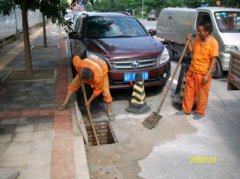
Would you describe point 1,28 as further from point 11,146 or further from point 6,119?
point 11,146

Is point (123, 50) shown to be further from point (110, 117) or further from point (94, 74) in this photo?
point (94, 74)

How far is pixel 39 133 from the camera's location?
179 inches

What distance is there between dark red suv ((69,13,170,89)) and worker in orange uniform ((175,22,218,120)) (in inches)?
35.6

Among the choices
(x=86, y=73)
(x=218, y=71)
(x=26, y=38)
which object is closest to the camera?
(x=86, y=73)

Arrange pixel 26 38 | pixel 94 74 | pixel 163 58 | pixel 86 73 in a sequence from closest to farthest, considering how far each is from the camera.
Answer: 1. pixel 86 73
2. pixel 94 74
3. pixel 163 58
4. pixel 26 38

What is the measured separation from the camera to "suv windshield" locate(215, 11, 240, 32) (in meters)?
8.30

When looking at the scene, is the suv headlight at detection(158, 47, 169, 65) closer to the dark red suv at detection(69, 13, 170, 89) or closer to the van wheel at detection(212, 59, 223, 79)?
the dark red suv at detection(69, 13, 170, 89)

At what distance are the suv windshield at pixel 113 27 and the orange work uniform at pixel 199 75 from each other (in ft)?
7.24

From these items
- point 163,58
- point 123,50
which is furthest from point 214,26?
point 123,50

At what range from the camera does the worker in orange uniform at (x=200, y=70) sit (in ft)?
16.8

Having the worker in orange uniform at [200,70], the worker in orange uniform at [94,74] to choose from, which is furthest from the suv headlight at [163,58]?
the worker in orange uniform at [94,74]

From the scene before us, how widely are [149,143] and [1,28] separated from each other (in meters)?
10.6

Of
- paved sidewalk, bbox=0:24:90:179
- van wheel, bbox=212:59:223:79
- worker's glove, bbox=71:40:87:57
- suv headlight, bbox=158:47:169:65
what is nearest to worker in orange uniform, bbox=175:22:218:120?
suv headlight, bbox=158:47:169:65

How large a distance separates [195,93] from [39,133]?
2817mm
